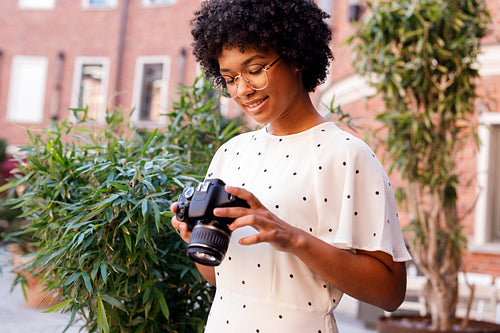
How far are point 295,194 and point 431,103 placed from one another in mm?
3770

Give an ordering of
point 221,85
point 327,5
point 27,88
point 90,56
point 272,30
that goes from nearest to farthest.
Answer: point 272,30
point 221,85
point 327,5
point 90,56
point 27,88

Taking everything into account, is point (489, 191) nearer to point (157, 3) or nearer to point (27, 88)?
point (157, 3)

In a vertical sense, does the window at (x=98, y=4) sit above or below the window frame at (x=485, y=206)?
above

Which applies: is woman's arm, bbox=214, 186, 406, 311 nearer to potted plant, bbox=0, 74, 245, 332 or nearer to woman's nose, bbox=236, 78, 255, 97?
woman's nose, bbox=236, 78, 255, 97

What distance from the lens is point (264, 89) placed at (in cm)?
145

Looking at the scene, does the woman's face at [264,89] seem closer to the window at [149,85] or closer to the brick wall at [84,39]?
the brick wall at [84,39]

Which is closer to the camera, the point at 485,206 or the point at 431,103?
the point at 431,103

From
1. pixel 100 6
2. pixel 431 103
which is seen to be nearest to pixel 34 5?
pixel 100 6

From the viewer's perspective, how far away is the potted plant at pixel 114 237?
1.90 m

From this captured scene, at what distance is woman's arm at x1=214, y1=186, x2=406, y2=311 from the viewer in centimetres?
116

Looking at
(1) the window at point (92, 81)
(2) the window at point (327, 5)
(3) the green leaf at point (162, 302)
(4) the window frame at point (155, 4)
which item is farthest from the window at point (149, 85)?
(3) the green leaf at point (162, 302)

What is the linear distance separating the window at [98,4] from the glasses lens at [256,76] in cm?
1653

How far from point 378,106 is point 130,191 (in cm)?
731

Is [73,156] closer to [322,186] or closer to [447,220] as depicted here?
[322,186]
